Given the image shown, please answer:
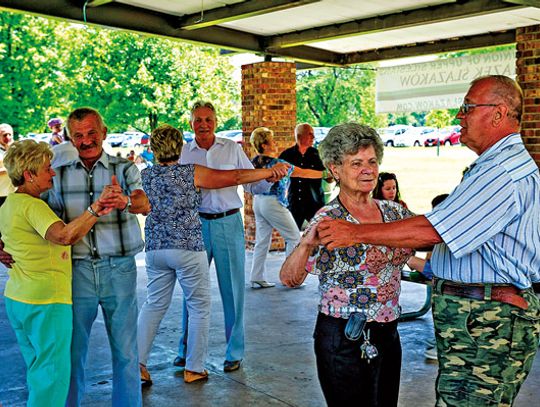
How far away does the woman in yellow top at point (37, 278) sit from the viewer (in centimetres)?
362

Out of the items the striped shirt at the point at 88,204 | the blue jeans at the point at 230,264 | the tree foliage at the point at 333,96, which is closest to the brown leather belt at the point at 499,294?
the striped shirt at the point at 88,204

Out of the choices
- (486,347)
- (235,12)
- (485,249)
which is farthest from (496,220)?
(235,12)

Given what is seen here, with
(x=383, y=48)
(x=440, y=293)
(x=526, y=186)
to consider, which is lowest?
(x=440, y=293)

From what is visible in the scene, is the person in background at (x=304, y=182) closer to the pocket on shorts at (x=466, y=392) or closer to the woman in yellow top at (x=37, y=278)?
the woman in yellow top at (x=37, y=278)

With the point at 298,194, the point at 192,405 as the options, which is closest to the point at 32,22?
the point at 298,194

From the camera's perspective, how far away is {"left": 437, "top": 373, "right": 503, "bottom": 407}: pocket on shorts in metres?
2.74

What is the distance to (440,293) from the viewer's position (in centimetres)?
284

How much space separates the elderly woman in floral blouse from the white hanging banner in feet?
23.4

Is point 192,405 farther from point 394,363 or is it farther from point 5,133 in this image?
point 5,133

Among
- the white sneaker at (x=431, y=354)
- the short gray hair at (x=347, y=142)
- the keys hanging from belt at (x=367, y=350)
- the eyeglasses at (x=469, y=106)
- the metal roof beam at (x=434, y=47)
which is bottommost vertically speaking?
the white sneaker at (x=431, y=354)

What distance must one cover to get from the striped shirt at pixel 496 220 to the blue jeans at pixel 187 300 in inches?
101

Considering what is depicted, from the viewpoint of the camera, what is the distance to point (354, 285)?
9.39ft

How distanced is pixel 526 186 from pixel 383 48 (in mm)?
8515

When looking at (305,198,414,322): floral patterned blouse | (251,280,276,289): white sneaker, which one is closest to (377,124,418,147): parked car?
(251,280,276,289): white sneaker
